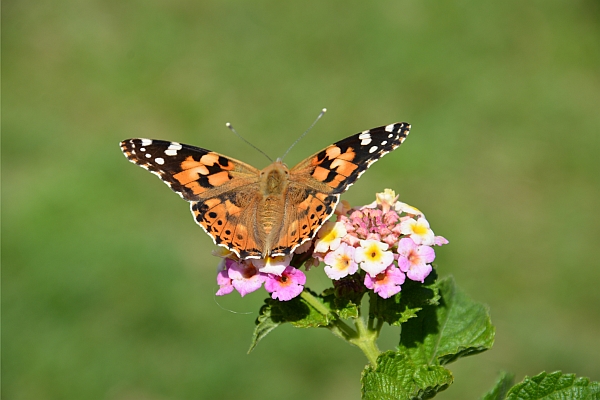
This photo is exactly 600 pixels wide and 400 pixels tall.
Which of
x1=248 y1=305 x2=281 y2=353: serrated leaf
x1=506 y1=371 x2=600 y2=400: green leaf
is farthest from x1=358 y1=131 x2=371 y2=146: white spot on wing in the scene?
x1=506 y1=371 x2=600 y2=400: green leaf

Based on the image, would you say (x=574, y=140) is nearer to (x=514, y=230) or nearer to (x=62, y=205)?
(x=514, y=230)

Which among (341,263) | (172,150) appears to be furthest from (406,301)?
(172,150)

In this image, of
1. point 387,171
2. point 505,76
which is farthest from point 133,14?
point 505,76

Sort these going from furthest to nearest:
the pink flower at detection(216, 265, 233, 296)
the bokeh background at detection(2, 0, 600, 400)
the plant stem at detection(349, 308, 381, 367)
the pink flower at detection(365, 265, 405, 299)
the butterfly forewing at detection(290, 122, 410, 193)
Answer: the bokeh background at detection(2, 0, 600, 400) < the butterfly forewing at detection(290, 122, 410, 193) < the pink flower at detection(216, 265, 233, 296) < the plant stem at detection(349, 308, 381, 367) < the pink flower at detection(365, 265, 405, 299)

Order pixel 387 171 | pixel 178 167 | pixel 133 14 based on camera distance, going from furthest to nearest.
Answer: pixel 133 14, pixel 387 171, pixel 178 167

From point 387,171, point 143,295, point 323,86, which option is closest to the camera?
point 143,295

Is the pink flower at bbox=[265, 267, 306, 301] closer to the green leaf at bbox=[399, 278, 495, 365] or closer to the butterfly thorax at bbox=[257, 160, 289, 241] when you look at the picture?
the butterfly thorax at bbox=[257, 160, 289, 241]

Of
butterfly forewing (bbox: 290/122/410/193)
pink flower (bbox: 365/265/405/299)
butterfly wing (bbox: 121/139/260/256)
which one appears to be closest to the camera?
pink flower (bbox: 365/265/405/299)

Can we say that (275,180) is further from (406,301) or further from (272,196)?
(406,301)
